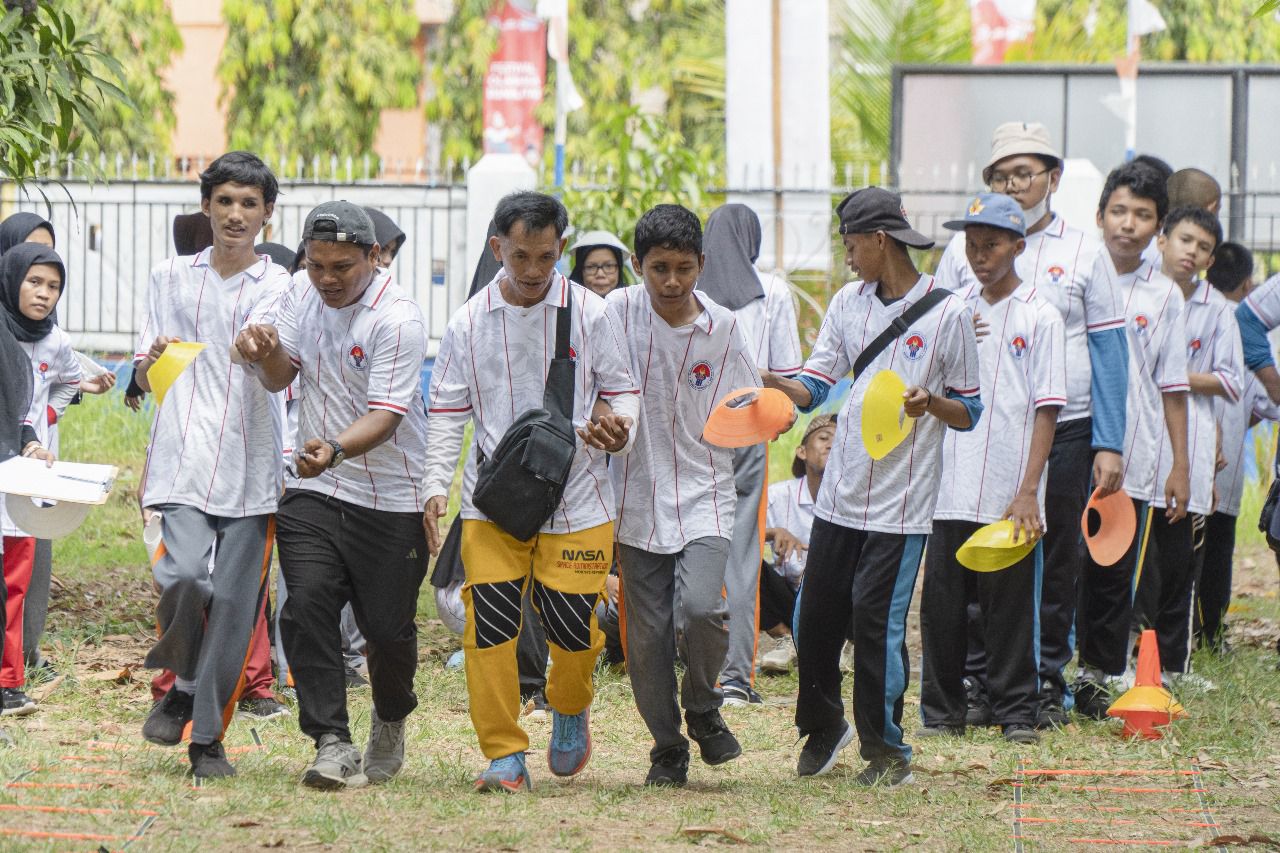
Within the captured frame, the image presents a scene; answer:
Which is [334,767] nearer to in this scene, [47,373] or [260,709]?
[260,709]

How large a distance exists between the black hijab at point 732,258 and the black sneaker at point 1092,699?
2126 millimetres

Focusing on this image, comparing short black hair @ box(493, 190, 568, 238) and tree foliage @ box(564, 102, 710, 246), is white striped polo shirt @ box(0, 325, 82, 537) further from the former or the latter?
tree foliage @ box(564, 102, 710, 246)

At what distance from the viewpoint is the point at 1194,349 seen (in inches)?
320

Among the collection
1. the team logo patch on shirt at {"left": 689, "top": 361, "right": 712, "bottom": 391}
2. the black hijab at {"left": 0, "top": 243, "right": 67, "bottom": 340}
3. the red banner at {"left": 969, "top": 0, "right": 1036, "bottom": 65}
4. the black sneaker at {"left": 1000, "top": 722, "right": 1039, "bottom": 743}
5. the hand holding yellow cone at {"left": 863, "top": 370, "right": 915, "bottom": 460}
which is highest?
the red banner at {"left": 969, "top": 0, "right": 1036, "bottom": 65}

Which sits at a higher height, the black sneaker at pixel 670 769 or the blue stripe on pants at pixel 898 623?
the blue stripe on pants at pixel 898 623

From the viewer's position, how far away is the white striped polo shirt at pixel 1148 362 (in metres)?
7.34

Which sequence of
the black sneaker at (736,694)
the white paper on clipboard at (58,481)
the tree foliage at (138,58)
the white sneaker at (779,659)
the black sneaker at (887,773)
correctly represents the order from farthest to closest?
the tree foliage at (138,58) < the white sneaker at (779,659) < the black sneaker at (736,694) < the black sneaker at (887,773) < the white paper on clipboard at (58,481)

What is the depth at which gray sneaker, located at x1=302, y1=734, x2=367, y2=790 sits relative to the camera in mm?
5473

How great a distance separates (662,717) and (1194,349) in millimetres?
3701

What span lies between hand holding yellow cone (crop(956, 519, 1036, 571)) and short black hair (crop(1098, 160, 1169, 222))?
161cm

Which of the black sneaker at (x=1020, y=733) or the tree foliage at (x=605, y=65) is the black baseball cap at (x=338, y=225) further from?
the tree foliage at (x=605, y=65)

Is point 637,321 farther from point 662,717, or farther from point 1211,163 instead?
point 1211,163

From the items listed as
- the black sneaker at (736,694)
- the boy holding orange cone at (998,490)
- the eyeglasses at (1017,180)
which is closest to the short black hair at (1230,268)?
the eyeglasses at (1017,180)

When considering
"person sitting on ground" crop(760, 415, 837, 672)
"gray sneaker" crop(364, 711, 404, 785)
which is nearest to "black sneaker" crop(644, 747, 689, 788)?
"gray sneaker" crop(364, 711, 404, 785)
